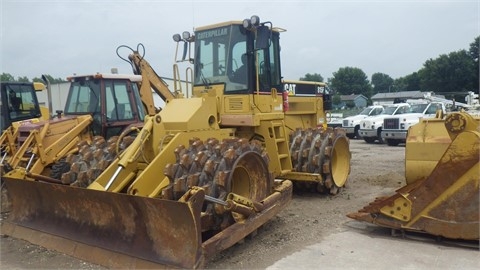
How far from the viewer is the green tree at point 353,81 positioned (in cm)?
8569

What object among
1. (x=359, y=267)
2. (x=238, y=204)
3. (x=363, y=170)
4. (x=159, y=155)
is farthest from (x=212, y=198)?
(x=363, y=170)

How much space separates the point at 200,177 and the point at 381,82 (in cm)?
11126

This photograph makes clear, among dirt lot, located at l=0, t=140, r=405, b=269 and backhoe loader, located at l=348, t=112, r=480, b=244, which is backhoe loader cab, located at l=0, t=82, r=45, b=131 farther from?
backhoe loader, located at l=348, t=112, r=480, b=244

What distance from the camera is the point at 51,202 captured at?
5.30 meters

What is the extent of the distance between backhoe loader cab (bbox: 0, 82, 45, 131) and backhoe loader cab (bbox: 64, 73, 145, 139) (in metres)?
2.40

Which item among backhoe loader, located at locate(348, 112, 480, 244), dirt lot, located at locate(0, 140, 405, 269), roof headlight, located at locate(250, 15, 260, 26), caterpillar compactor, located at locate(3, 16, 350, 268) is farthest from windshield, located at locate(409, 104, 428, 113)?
backhoe loader, located at locate(348, 112, 480, 244)

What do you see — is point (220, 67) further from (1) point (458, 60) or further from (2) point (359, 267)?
(1) point (458, 60)

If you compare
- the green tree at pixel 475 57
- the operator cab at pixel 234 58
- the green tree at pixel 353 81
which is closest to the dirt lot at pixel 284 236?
the operator cab at pixel 234 58

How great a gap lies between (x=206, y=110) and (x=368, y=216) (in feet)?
8.62

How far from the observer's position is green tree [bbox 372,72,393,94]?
4161 inches

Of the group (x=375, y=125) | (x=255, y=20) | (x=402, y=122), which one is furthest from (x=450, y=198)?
(x=375, y=125)

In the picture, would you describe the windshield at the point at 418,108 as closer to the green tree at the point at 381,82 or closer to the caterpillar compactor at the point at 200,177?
the caterpillar compactor at the point at 200,177

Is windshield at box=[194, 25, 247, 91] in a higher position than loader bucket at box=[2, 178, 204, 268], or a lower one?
higher

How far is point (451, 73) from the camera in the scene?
174 ft
